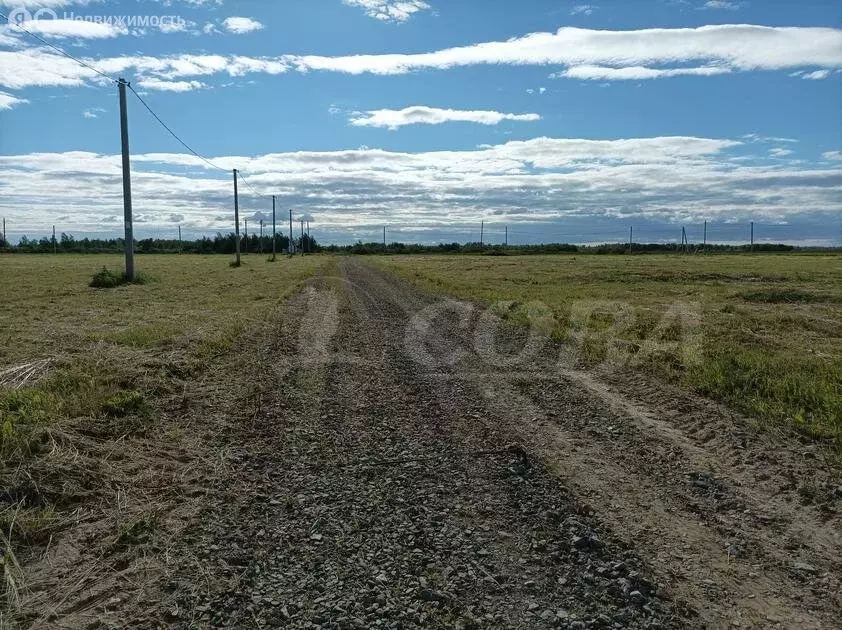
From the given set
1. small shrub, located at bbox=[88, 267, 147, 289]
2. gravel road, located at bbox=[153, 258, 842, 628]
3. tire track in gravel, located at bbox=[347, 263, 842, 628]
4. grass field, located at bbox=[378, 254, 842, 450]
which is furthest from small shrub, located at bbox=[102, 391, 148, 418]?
small shrub, located at bbox=[88, 267, 147, 289]

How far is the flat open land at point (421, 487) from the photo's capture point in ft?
10.4

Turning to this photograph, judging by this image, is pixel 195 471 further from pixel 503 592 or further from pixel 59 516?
pixel 503 592

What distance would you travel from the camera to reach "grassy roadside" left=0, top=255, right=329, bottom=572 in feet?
14.0

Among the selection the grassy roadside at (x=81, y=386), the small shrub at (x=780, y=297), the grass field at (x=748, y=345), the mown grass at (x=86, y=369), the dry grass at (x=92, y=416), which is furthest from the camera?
the small shrub at (x=780, y=297)

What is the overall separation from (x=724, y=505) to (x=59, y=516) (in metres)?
4.54

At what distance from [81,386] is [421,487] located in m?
4.42

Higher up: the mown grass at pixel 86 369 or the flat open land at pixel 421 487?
the mown grass at pixel 86 369

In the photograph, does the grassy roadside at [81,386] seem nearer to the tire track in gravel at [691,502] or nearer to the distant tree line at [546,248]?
the tire track in gravel at [691,502]

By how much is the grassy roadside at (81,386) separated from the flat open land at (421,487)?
3 cm

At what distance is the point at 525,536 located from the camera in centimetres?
383

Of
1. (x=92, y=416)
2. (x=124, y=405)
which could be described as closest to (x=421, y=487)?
(x=92, y=416)

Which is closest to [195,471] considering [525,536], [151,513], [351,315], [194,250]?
[151,513]

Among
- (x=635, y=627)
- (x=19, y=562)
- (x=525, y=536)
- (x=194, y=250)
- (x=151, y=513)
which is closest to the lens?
(x=635, y=627)

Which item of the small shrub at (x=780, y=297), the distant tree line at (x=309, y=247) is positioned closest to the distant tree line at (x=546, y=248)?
the distant tree line at (x=309, y=247)
